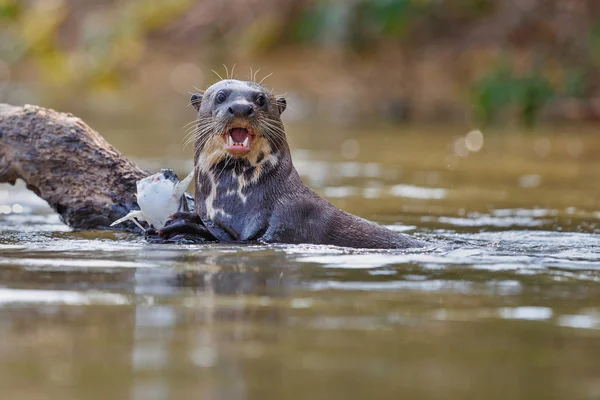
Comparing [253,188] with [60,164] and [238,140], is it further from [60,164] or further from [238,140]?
[60,164]

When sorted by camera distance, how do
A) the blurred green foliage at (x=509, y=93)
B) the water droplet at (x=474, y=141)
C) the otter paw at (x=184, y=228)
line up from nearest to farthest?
the otter paw at (x=184, y=228)
the water droplet at (x=474, y=141)
the blurred green foliage at (x=509, y=93)

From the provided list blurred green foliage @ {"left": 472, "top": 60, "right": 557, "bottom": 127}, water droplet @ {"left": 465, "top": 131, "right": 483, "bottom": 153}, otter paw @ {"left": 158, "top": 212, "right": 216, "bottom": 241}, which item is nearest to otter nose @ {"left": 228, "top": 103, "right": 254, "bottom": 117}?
otter paw @ {"left": 158, "top": 212, "right": 216, "bottom": 241}

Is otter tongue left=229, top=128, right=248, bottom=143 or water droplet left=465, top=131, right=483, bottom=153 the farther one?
water droplet left=465, top=131, right=483, bottom=153

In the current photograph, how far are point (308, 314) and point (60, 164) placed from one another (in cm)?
292

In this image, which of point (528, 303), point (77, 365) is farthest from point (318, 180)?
point (77, 365)

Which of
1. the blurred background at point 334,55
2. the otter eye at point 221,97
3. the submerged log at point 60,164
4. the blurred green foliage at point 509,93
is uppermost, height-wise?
the blurred background at point 334,55

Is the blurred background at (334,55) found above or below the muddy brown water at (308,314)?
above

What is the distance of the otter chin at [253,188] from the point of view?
549 cm

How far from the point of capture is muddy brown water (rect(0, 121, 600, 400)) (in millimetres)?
2973

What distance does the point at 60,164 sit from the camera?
6395mm

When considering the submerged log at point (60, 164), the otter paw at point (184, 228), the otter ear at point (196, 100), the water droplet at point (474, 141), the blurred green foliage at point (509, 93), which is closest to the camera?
the otter paw at point (184, 228)

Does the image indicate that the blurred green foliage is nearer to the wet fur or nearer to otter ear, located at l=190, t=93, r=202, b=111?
otter ear, located at l=190, t=93, r=202, b=111

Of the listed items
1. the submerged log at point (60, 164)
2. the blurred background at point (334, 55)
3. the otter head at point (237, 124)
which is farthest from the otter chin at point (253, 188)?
the blurred background at point (334, 55)

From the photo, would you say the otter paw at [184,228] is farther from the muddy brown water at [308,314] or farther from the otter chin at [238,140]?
the otter chin at [238,140]
